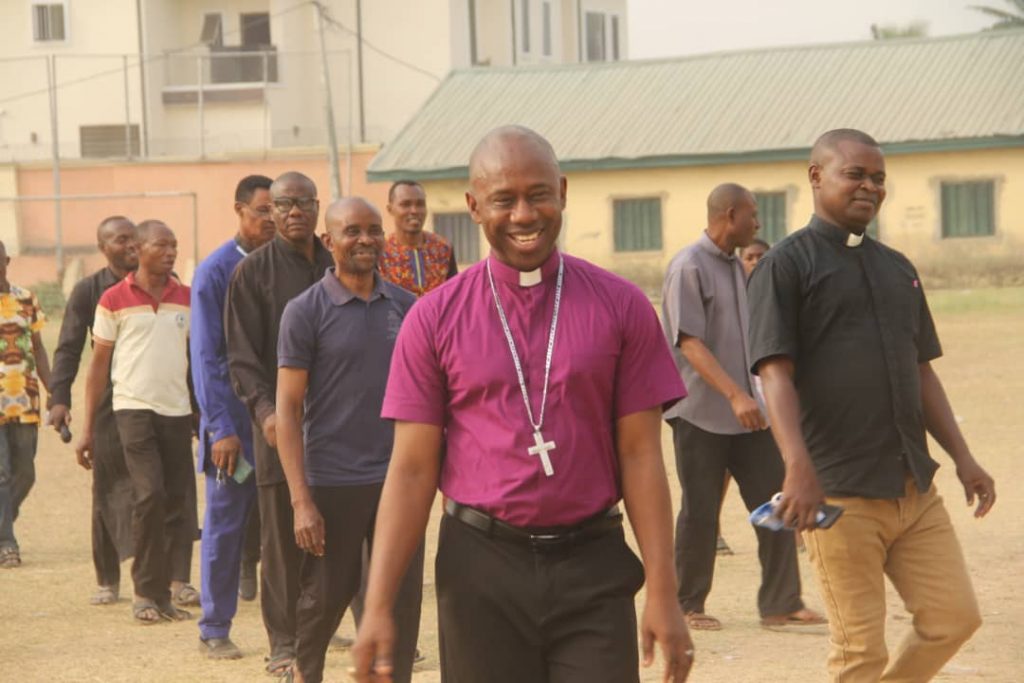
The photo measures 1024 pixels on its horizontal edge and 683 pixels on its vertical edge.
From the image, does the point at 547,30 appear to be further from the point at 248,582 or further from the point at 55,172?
the point at 248,582

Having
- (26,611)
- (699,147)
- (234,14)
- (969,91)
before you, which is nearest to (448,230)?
(699,147)

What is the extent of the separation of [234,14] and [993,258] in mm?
24076

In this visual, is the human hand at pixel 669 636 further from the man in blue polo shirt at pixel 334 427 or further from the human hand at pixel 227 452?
the human hand at pixel 227 452

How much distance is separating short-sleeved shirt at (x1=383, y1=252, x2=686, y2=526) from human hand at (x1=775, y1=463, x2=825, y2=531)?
1255mm

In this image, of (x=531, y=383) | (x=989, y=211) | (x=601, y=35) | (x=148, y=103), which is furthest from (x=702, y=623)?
(x=601, y=35)

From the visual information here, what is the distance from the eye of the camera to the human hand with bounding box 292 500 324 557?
697 cm

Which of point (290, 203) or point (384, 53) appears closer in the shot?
point (290, 203)

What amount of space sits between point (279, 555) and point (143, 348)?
109 inches

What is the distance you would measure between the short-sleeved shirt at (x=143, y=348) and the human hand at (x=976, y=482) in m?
5.13

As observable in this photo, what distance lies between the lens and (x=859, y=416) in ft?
19.3

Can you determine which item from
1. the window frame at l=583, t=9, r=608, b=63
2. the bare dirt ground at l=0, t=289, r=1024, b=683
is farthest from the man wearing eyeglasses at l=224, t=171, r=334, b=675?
the window frame at l=583, t=9, r=608, b=63

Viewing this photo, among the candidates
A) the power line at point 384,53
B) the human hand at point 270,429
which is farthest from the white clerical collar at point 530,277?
the power line at point 384,53

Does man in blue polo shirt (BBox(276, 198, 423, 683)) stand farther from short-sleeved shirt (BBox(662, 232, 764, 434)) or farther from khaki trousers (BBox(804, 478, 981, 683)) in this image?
short-sleeved shirt (BBox(662, 232, 764, 434))

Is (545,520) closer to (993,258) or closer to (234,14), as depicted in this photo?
(993,258)
